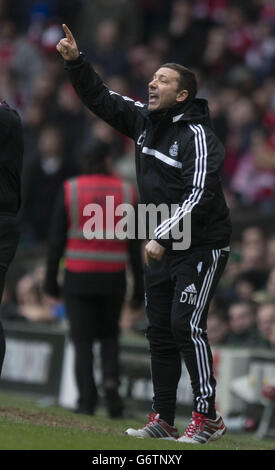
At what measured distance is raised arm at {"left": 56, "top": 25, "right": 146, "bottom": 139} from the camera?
819cm

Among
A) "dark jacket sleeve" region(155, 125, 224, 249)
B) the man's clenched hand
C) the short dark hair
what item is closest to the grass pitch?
"dark jacket sleeve" region(155, 125, 224, 249)

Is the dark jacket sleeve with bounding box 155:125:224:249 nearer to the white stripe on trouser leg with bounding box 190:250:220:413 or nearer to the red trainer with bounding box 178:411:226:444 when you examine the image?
the white stripe on trouser leg with bounding box 190:250:220:413

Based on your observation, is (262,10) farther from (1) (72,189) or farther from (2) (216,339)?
(1) (72,189)

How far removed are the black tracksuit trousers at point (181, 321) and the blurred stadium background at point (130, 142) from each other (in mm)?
3413

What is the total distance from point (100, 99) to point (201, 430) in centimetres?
232

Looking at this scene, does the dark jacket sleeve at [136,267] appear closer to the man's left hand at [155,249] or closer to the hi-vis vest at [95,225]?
the hi-vis vest at [95,225]

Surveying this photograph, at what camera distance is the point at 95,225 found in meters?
10.5

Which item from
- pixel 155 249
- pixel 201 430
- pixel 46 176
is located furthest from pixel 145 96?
pixel 201 430

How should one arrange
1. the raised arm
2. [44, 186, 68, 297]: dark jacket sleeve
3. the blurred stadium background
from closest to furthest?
the raised arm → [44, 186, 68, 297]: dark jacket sleeve → the blurred stadium background

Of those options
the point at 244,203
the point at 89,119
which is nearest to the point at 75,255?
the point at 244,203

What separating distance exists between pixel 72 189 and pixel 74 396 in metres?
3.17

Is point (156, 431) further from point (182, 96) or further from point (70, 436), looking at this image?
point (182, 96)

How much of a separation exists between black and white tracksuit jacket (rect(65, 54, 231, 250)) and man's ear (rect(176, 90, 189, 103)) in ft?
0.16

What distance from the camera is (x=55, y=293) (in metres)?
10.9
